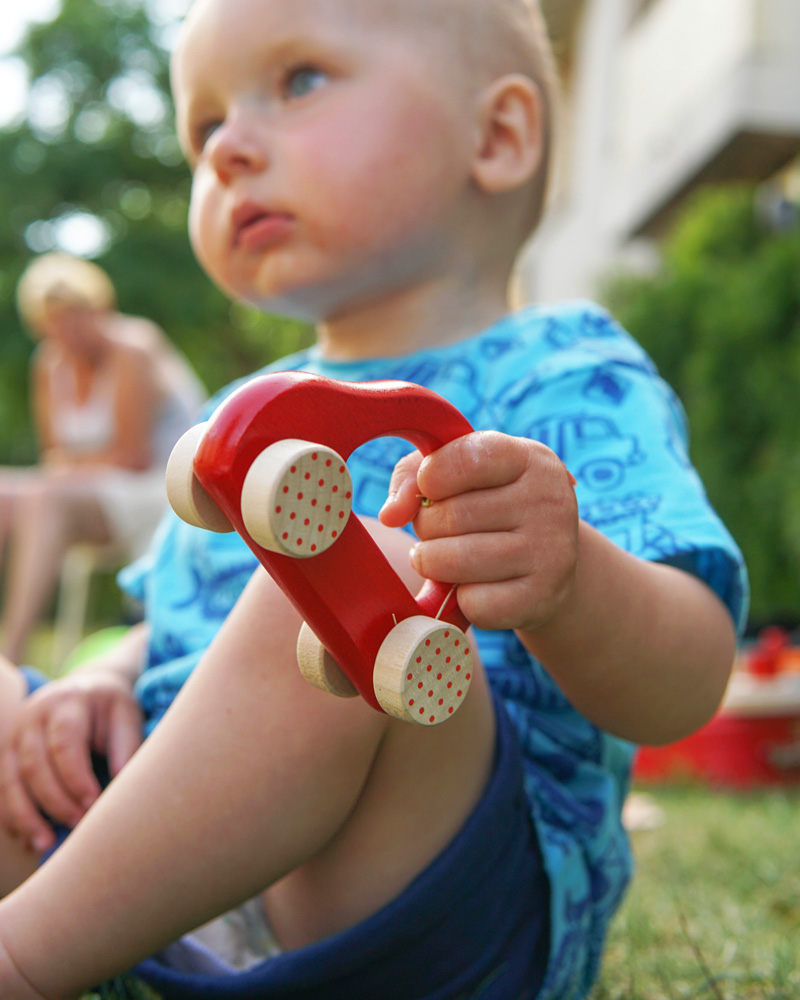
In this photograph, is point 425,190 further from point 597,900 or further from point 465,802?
point 597,900

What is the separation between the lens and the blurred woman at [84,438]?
3.08m

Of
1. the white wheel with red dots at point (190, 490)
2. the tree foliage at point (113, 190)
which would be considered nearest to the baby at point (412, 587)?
the white wheel with red dots at point (190, 490)

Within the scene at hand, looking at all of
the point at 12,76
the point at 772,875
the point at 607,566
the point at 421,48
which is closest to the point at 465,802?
the point at 607,566

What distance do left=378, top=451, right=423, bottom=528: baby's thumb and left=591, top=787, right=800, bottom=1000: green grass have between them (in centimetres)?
52

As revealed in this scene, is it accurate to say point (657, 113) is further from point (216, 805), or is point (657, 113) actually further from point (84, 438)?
point (216, 805)

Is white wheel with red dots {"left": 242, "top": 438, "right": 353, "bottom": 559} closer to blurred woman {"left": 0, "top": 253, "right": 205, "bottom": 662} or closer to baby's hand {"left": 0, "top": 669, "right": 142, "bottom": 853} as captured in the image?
baby's hand {"left": 0, "top": 669, "right": 142, "bottom": 853}

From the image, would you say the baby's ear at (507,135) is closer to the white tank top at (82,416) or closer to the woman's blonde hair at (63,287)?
the white tank top at (82,416)

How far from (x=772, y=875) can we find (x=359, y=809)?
89cm

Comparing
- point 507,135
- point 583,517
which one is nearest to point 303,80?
point 507,135

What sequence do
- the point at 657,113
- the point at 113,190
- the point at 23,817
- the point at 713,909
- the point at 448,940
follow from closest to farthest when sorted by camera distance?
the point at 448,940
the point at 23,817
the point at 713,909
the point at 657,113
the point at 113,190

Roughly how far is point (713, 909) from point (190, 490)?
98 cm

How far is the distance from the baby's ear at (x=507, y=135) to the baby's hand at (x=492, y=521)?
506mm

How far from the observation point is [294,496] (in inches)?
18.1

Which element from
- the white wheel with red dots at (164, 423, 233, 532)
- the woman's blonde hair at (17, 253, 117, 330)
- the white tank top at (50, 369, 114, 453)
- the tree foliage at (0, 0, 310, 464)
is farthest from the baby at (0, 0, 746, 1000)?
the tree foliage at (0, 0, 310, 464)
